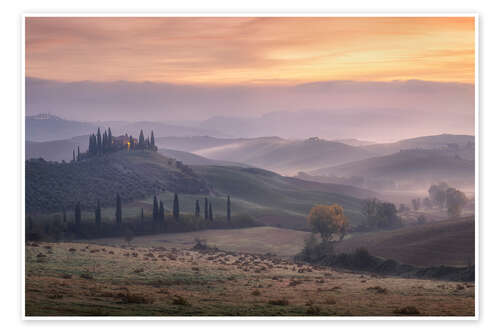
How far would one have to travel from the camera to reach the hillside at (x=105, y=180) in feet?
199

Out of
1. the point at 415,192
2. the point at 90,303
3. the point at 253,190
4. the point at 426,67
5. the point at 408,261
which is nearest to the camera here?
the point at 90,303

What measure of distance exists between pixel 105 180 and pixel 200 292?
68.9m

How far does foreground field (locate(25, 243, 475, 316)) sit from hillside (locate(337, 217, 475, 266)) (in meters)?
9.56

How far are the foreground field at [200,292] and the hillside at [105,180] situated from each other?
68.1 feet

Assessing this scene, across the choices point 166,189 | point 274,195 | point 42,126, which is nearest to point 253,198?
point 274,195

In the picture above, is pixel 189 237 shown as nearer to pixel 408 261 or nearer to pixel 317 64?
pixel 408 261

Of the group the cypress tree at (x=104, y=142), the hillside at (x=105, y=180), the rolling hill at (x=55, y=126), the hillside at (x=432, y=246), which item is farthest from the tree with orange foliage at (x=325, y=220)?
the cypress tree at (x=104, y=142)

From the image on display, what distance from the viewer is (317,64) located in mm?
23453

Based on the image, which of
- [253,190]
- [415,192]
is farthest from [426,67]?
[415,192]

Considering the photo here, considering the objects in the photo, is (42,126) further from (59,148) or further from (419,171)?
(419,171)

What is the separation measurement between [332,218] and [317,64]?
36.3 metres

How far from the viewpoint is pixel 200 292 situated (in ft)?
60.1

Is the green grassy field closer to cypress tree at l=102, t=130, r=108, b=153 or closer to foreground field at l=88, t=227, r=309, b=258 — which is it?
cypress tree at l=102, t=130, r=108, b=153
